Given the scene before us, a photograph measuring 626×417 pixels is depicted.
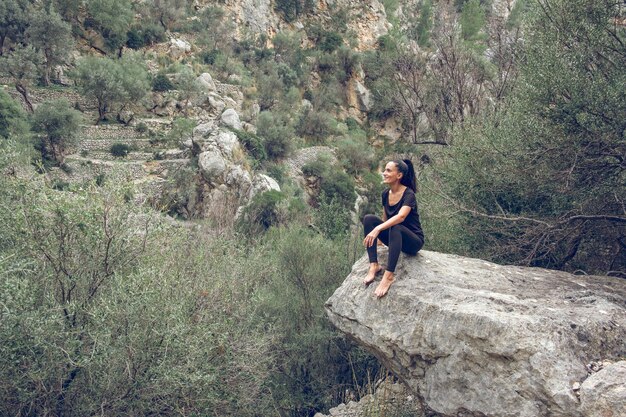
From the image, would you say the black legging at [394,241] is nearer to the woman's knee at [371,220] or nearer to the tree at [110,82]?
the woman's knee at [371,220]

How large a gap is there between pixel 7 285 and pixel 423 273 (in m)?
4.58

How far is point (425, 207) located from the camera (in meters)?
10.3

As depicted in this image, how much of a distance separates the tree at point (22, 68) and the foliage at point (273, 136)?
43.1 feet

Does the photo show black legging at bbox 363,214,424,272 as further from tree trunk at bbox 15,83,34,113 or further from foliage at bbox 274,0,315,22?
foliage at bbox 274,0,315,22

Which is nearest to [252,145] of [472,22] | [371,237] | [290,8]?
[472,22]

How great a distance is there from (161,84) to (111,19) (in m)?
7.11

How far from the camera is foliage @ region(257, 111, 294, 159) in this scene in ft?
105

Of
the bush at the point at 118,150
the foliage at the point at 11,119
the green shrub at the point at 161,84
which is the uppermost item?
the green shrub at the point at 161,84

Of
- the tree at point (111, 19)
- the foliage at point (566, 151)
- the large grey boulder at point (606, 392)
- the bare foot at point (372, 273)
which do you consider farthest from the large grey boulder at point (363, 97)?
the large grey boulder at point (606, 392)

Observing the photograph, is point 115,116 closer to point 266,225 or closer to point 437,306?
point 266,225

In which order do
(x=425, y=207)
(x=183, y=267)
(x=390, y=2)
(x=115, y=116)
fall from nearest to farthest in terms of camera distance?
(x=183, y=267) → (x=425, y=207) → (x=115, y=116) → (x=390, y=2)

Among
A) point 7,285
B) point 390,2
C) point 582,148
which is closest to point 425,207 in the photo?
point 582,148

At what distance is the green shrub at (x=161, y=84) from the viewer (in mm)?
34688

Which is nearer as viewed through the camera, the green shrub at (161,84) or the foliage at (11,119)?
the foliage at (11,119)
